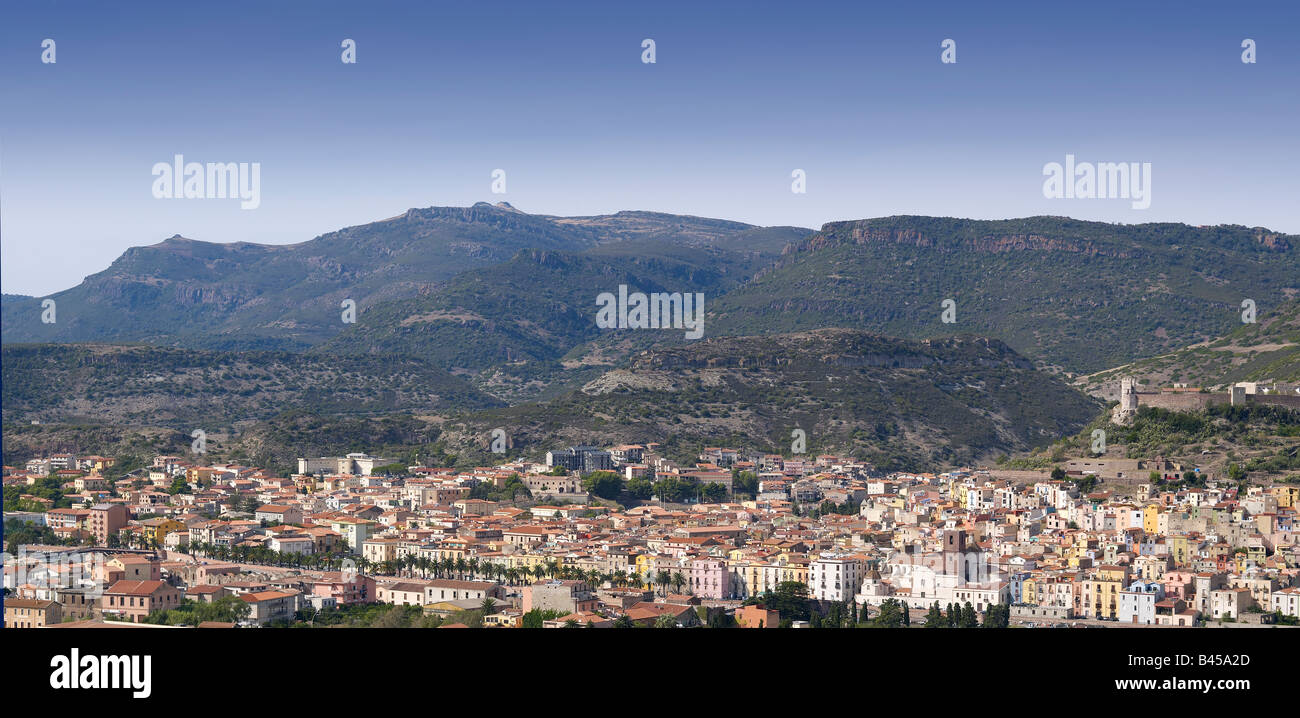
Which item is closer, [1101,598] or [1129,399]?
[1101,598]

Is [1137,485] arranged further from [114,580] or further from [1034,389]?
[1034,389]

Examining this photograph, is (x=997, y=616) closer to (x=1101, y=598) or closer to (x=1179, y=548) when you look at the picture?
(x=1101, y=598)

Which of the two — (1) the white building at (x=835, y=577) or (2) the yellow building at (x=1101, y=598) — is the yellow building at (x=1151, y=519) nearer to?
(2) the yellow building at (x=1101, y=598)

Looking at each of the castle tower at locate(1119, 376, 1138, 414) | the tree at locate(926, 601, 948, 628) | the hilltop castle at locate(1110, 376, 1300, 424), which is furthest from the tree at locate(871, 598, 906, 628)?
the castle tower at locate(1119, 376, 1138, 414)

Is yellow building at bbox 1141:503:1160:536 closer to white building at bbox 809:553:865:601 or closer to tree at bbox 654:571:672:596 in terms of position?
white building at bbox 809:553:865:601

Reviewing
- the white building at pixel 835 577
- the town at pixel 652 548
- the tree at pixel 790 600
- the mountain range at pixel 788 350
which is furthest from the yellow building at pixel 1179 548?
the mountain range at pixel 788 350

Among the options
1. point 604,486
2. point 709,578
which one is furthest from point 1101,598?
point 604,486

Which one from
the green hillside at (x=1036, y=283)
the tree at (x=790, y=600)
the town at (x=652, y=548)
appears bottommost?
the tree at (x=790, y=600)
